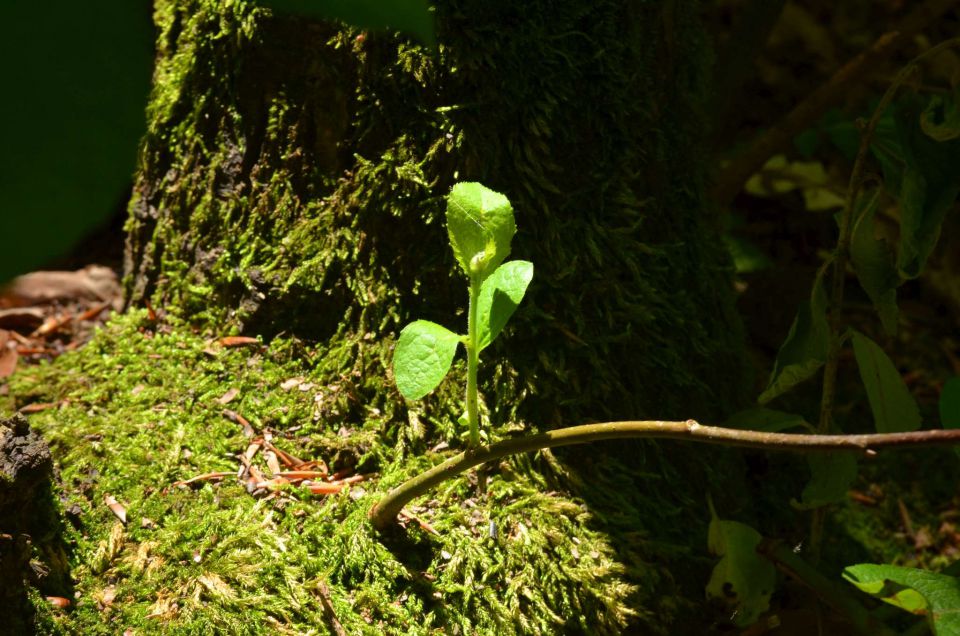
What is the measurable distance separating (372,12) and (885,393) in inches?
52.5

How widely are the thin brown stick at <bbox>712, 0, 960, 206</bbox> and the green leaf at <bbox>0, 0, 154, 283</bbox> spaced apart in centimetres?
217

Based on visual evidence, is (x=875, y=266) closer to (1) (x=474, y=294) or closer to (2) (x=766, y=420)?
(2) (x=766, y=420)

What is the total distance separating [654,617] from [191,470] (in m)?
0.87

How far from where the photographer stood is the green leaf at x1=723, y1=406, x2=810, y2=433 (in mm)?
1388

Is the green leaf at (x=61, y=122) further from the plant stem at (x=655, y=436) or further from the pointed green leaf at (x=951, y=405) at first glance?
the pointed green leaf at (x=951, y=405)

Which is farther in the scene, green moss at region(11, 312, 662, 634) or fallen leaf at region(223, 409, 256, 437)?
fallen leaf at region(223, 409, 256, 437)

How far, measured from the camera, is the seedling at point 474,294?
3.41 ft

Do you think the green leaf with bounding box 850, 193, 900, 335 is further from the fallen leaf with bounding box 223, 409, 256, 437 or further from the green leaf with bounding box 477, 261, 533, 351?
the fallen leaf with bounding box 223, 409, 256, 437

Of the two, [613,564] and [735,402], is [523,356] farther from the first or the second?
[735,402]

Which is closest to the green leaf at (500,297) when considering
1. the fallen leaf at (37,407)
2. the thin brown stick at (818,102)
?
the fallen leaf at (37,407)

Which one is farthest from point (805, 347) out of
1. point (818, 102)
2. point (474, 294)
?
point (818, 102)

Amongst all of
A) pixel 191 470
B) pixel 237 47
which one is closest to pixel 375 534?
pixel 191 470

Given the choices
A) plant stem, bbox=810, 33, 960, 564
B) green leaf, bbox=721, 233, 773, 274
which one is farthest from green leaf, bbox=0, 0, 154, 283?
green leaf, bbox=721, 233, 773, 274

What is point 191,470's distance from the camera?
135 centimetres
